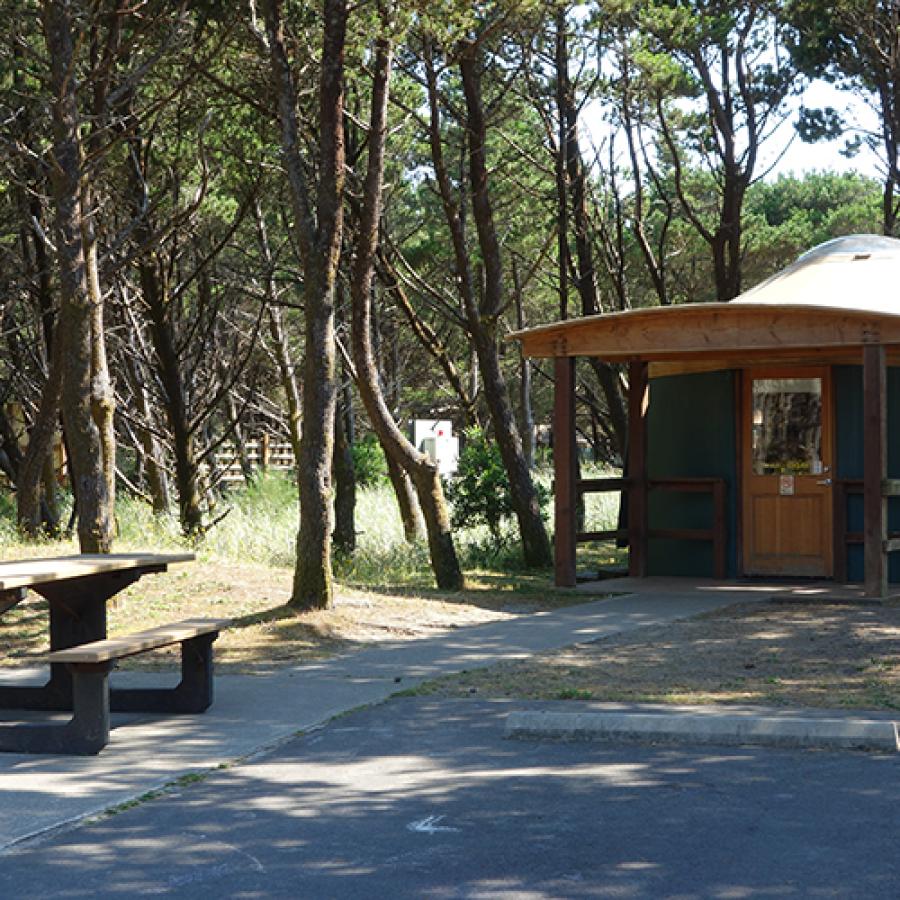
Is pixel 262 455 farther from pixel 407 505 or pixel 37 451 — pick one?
pixel 37 451

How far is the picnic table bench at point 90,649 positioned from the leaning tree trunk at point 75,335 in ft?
11.2

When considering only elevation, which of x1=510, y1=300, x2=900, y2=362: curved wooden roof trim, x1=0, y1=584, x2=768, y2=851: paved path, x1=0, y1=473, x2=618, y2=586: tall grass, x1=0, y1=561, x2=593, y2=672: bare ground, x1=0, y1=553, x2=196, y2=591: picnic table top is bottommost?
A: x1=0, y1=584, x2=768, y2=851: paved path

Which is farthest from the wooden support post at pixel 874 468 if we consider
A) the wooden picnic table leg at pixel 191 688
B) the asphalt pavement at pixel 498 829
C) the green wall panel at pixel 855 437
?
the wooden picnic table leg at pixel 191 688

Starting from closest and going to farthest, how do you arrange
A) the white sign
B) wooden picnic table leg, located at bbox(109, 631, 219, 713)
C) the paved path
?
the paved path < wooden picnic table leg, located at bbox(109, 631, 219, 713) < the white sign

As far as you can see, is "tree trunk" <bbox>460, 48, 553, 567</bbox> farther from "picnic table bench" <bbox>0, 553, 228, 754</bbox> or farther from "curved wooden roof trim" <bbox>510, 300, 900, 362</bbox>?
"picnic table bench" <bbox>0, 553, 228, 754</bbox>

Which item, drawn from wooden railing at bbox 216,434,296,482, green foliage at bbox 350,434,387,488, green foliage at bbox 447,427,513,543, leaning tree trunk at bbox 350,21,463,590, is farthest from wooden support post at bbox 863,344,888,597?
wooden railing at bbox 216,434,296,482

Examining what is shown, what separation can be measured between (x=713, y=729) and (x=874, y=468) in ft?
22.8

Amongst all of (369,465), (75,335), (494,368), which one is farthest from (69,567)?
(369,465)

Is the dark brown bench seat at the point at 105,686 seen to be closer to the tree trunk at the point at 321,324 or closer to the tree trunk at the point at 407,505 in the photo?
the tree trunk at the point at 321,324

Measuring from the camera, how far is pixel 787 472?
606 inches

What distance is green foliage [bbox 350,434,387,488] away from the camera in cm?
3172

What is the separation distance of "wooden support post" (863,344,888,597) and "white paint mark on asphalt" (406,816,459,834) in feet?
28.5

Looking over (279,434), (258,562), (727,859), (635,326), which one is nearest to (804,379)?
(635,326)

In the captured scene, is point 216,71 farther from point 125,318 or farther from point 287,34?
point 125,318
